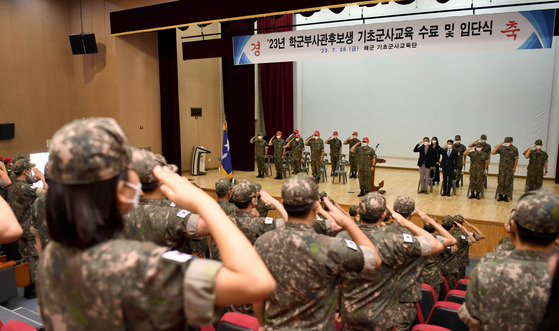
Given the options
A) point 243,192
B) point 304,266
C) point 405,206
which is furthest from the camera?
point 405,206

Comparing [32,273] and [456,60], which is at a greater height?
[456,60]

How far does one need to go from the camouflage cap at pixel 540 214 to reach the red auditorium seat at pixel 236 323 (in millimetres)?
1363

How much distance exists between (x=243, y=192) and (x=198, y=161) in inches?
384

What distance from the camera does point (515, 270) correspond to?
5.27 feet

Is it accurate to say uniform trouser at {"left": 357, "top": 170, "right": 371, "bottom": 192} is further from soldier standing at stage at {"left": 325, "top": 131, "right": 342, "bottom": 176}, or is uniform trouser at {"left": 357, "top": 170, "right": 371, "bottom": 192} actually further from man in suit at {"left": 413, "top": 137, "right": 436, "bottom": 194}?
soldier standing at stage at {"left": 325, "top": 131, "right": 342, "bottom": 176}

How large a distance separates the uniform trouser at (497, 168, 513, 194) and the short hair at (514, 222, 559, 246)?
8.19m

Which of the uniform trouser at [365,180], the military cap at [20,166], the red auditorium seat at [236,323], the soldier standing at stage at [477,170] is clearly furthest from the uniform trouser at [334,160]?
the red auditorium seat at [236,323]

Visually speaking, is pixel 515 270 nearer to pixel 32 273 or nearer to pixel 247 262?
pixel 247 262

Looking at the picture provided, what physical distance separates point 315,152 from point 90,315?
422 inches

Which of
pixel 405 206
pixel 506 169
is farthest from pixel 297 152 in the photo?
pixel 405 206

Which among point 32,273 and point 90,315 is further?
point 32,273

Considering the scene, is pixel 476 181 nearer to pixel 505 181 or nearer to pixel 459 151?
pixel 505 181

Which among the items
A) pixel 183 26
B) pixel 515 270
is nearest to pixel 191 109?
pixel 183 26

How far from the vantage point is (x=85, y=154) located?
91 centimetres
